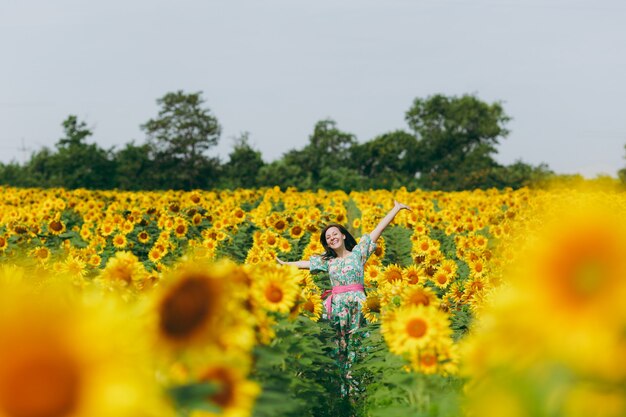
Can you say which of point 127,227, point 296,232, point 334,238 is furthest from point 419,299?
point 127,227

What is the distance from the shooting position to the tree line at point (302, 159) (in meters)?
43.5

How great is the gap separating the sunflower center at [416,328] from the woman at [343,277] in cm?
389

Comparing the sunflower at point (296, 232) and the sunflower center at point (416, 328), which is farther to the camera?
the sunflower at point (296, 232)

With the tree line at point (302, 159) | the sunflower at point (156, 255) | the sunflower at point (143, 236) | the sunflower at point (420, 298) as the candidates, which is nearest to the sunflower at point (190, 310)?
the sunflower at point (420, 298)

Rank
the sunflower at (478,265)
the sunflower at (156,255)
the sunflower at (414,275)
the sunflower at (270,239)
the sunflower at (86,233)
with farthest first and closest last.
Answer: the sunflower at (86,233), the sunflower at (270,239), the sunflower at (156,255), the sunflower at (478,265), the sunflower at (414,275)

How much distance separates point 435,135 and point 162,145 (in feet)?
97.1

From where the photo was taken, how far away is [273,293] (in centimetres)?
339

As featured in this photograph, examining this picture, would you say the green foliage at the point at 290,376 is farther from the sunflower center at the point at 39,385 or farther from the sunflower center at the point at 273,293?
the sunflower center at the point at 39,385

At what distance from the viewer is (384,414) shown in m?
A: 3.59

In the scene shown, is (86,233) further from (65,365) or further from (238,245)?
(65,365)

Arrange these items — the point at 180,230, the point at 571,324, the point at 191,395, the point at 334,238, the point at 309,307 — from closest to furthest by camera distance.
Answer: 1. the point at 571,324
2. the point at 191,395
3. the point at 309,307
4. the point at 334,238
5. the point at 180,230

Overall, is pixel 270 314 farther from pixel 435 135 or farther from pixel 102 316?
pixel 435 135

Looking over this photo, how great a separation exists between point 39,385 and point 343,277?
260 inches

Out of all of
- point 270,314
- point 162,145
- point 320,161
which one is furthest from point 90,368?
point 320,161
